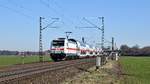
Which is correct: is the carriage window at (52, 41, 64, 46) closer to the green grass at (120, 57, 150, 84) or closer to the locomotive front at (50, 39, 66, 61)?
the locomotive front at (50, 39, 66, 61)

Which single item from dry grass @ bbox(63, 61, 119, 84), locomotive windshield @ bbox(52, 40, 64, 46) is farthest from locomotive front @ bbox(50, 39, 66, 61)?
dry grass @ bbox(63, 61, 119, 84)

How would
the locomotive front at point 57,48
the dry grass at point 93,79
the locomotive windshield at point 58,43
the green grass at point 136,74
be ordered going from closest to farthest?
1. the dry grass at point 93,79
2. the green grass at point 136,74
3. the locomotive front at point 57,48
4. the locomotive windshield at point 58,43

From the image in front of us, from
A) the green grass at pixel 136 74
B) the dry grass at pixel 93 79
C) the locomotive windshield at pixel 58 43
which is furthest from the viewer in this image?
the locomotive windshield at pixel 58 43

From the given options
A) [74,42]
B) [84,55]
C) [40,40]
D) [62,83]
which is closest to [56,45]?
[40,40]

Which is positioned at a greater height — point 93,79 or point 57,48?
point 57,48

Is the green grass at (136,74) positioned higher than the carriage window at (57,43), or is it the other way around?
the carriage window at (57,43)

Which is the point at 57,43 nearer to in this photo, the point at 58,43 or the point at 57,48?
the point at 58,43

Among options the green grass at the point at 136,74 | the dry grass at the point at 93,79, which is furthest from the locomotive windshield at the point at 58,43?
the dry grass at the point at 93,79

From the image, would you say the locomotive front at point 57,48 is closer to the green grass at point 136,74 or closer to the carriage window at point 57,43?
the carriage window at point 57,43

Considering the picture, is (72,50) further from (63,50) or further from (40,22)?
→ (40,22)

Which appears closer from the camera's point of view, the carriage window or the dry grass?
the dry grass

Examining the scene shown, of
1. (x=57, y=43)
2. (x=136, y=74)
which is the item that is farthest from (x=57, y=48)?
(x=136, y=74)

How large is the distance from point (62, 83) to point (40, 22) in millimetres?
42822

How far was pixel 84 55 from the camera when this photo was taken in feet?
343
